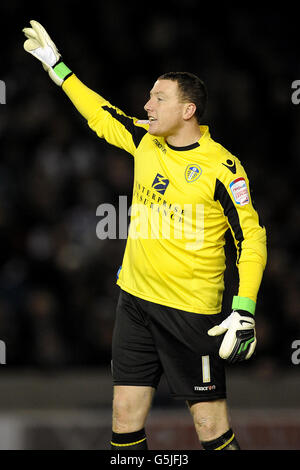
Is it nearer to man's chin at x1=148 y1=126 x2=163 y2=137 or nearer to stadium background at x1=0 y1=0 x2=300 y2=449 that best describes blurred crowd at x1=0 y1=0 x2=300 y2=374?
stadium background at x1=0 y1=0 x2=300 y2=449

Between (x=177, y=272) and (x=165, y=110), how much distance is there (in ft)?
2.37

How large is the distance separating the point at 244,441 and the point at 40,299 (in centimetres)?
199

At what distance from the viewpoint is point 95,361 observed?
6.79m

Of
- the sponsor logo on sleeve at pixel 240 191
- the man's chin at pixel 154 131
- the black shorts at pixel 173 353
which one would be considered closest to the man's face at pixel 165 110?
the man's chin at pixel 154 131

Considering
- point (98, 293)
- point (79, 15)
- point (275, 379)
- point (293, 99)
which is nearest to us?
point (275, 379)

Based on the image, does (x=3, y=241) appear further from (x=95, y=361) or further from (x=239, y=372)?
(x=239, y=372)

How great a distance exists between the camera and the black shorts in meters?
3.96

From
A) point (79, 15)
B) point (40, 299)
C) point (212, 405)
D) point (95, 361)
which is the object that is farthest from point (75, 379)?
point (79, 15)

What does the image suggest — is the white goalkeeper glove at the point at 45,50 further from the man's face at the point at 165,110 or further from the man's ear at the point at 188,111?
the man's ear at the point at 188,111

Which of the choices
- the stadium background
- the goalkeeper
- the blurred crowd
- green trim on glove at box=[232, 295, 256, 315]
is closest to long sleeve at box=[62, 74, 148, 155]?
the goalkeeper

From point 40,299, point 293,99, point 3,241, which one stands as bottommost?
point 40,299

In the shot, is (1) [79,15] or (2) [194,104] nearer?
(2) [194,104]

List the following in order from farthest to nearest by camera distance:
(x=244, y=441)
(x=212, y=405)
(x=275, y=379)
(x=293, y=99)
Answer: (x=293, y=99)
(x=275, y=379)
(x=244, y=441)
(x=212, y=405)

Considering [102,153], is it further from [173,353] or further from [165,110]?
[173,353]
